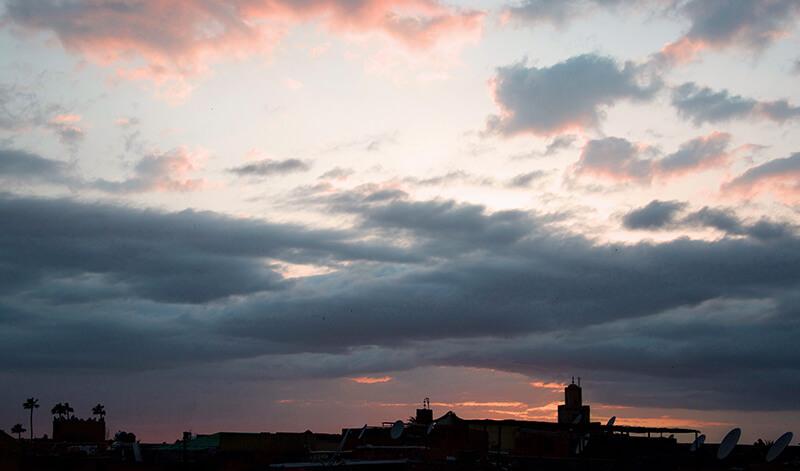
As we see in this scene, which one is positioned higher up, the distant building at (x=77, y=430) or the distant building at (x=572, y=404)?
the distant building at (x=572, y=404)

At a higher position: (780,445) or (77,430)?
(780,445)

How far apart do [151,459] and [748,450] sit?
6079 centimetres

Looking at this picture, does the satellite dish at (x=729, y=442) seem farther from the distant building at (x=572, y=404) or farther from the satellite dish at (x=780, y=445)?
the distant building at (x=572, y=404)

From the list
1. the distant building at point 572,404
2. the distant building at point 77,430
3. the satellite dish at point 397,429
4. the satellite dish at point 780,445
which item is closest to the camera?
the satellite dish at point 780,445

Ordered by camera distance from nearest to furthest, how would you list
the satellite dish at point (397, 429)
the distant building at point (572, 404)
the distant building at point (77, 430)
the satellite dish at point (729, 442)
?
the satellite dish at point (729, 442), the satellite dish at point (397, 429), the distant building at point (572, 404), the distant building at point (77, 430)

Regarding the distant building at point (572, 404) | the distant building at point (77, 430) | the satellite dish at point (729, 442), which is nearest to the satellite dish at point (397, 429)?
the satellite dish at point (729, 442)

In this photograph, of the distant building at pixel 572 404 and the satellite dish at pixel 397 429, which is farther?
the distant building at pixel 572 404

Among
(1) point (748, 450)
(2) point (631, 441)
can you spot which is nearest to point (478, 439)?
(2) point (631, 441)

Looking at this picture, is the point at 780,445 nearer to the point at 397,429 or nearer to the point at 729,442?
the point at 729,442

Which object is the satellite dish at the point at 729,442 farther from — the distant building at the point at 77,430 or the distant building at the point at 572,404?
the distant building at the point at 77,430

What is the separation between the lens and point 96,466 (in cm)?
5812

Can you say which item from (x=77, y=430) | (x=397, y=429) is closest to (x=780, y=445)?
(x=397, y=429)

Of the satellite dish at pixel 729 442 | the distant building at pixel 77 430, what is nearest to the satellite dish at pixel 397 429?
the satellite dish at pixel 729 442

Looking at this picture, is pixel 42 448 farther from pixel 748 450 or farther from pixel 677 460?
pixel 748 450
